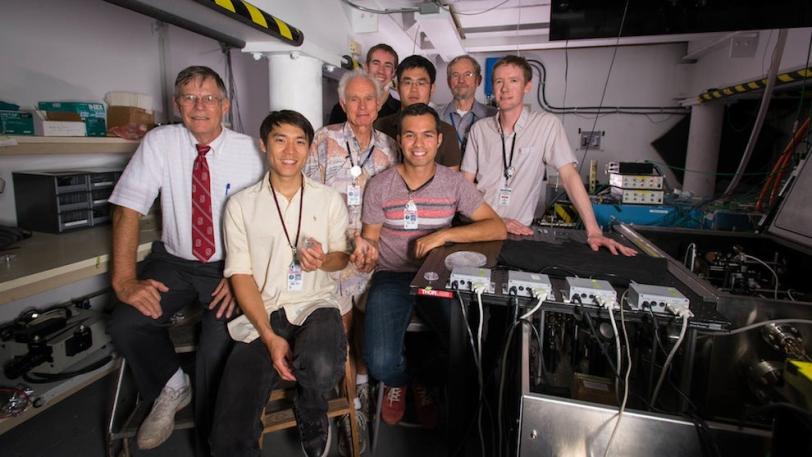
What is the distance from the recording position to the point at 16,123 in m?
1.80

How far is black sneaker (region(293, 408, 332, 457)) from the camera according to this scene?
156 cm

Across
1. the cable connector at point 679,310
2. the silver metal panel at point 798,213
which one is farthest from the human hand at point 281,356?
the silver metal panel at point 798,213

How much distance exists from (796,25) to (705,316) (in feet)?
9.09

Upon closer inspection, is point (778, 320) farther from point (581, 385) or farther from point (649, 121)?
point (649, 121)

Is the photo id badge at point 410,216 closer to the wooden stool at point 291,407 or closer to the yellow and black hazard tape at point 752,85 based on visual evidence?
the wooden stool at point 291,407

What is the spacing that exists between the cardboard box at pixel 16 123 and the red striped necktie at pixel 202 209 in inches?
27.4

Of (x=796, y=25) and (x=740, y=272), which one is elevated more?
(x=796, y=25)

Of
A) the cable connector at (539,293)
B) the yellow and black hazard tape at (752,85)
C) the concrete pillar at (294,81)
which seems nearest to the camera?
the cable connector at (539,293)

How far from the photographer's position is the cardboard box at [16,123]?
176 cm

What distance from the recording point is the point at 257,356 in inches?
61.1

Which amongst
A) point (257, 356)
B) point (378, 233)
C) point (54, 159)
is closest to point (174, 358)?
point (257, 356)

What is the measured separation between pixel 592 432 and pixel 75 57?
2.94 metres

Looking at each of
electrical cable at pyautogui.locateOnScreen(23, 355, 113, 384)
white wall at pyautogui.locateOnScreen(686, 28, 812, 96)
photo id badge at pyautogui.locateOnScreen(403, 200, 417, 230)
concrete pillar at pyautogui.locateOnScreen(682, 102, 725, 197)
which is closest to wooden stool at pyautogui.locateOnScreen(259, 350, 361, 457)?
photo id badge at pyautogui.locateOnScreen(403, 200, 417, 230)

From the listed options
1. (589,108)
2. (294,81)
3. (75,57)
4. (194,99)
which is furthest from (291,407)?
(589,108)
